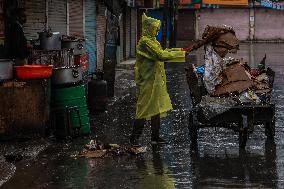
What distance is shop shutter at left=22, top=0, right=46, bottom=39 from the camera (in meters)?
14.8

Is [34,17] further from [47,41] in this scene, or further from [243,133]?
[243,133]

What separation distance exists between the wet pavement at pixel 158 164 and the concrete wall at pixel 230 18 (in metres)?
48.8

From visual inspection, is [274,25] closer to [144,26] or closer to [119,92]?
[119,92]

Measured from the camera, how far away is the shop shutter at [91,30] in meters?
21.2

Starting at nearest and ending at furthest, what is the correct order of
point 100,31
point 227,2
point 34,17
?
point 34,17
point 100,31
point 227,2

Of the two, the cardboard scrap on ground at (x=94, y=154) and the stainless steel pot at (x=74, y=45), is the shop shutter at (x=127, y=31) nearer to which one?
the stainless steel pot at (x=74, y=45)

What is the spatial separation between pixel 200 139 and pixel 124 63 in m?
21.1

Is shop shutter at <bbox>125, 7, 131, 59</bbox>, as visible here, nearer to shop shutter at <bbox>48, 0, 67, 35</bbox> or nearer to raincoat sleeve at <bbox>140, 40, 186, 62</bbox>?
shop shutter at <bbox>48, 0, 67, 35</bbox>

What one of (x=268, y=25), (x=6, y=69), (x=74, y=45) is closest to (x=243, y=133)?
(x=6, y=69)

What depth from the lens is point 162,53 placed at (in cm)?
973

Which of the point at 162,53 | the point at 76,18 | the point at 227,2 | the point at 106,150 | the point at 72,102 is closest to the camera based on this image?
the point at 106,150

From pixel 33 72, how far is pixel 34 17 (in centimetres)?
520

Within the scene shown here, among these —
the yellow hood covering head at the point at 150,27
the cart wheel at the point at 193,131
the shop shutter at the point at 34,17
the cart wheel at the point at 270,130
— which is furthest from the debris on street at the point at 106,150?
the shop shutter at the point at 34,17

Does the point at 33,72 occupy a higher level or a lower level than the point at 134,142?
higher
